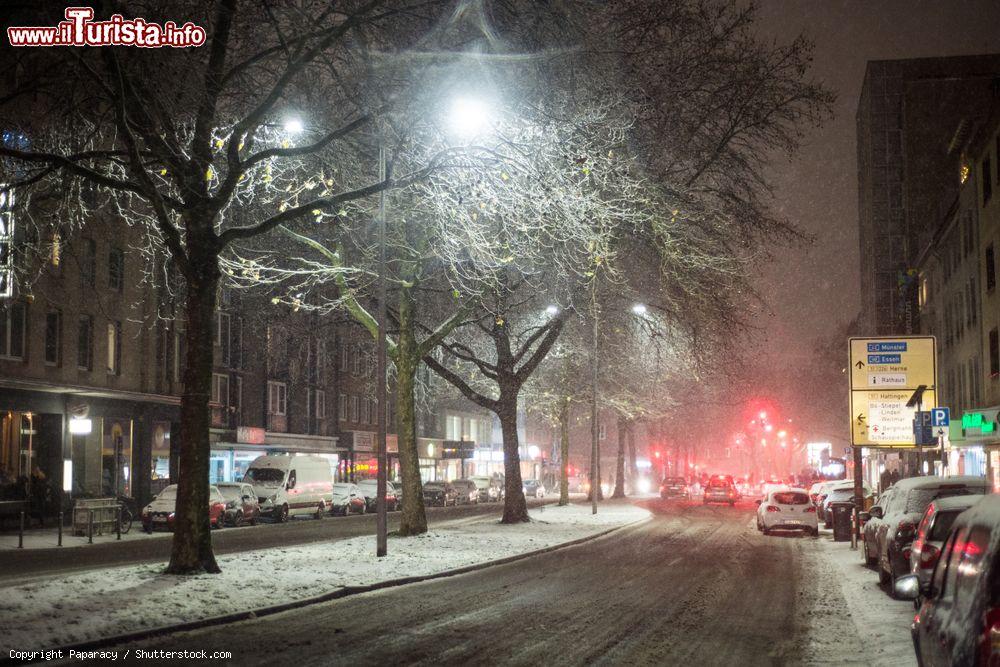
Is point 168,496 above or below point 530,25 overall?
below

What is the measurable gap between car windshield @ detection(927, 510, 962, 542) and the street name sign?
1335 centimetres

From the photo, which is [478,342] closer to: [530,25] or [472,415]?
[530,25]

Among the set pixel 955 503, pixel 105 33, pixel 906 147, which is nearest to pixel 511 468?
pixel 955 503

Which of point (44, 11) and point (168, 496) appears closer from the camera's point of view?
point (44, 11)

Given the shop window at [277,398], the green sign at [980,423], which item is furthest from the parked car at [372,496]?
the green sign at [980,423]

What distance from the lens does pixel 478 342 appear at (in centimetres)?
4234

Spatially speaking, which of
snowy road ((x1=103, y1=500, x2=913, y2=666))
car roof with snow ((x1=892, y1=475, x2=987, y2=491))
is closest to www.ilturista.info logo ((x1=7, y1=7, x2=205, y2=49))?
snowy road ((x1=103, y1=500, x2=913, y2=666))

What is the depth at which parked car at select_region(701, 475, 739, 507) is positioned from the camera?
201 ft

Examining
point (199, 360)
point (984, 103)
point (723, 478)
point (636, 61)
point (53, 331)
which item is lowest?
point (723, 478)

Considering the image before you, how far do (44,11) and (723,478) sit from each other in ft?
178

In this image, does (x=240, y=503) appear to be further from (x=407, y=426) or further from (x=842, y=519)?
(x=842, y=519)

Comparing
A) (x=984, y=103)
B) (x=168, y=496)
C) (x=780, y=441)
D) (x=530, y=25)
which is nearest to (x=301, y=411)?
(x=168, y=496)

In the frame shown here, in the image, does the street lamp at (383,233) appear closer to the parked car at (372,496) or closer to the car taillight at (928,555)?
the car taillight at (928,555)

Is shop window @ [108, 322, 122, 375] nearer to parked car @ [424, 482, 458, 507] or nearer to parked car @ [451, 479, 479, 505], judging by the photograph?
parked car @ [424, 482, 458, 507]
